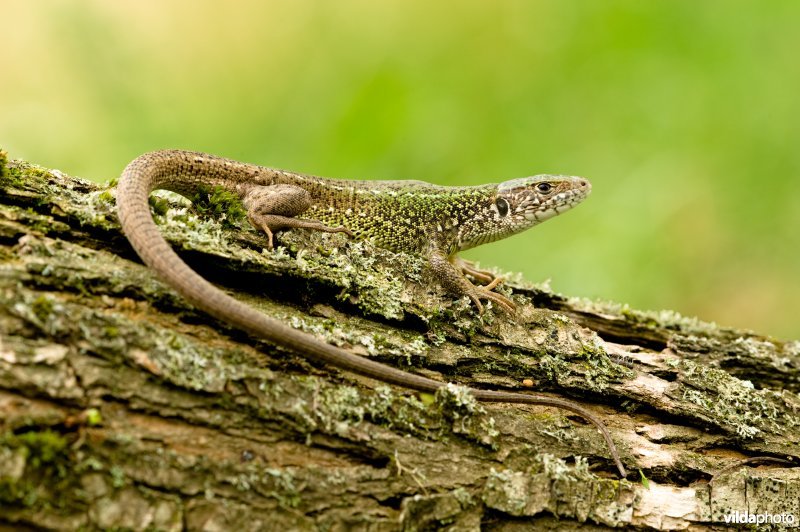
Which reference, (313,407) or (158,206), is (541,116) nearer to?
(158,206)

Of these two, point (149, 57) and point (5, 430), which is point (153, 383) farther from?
point (149, 57)

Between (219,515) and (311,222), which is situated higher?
(311,222)

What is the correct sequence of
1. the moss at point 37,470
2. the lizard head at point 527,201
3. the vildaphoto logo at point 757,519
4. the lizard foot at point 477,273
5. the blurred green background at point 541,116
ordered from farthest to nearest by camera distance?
the blurred green background at point 541,116 → the lizard head at point 527,201 → the lizard foot at point 477,273 → the vildaphoto logo at point 757,519 → the moss at point 37,470

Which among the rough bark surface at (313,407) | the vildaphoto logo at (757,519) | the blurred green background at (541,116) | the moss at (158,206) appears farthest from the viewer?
the blurred green background at (541,116)

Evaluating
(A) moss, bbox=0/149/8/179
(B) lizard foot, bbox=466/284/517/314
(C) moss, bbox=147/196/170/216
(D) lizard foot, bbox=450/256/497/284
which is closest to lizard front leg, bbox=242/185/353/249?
(C) moss, bbox=147/196/170/216

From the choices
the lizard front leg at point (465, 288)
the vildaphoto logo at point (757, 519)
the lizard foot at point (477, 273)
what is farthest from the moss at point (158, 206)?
the vildaphoto logo at point (757, 519)

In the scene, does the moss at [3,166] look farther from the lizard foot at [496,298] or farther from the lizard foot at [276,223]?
the lizard foot at [496,298]

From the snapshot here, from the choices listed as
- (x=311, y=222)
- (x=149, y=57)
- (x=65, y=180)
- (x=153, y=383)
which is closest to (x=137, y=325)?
(x=153, y=383)
